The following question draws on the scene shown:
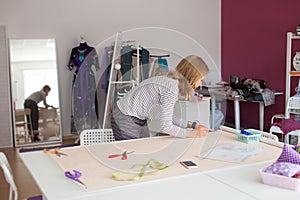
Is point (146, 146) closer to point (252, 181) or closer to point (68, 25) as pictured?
point (252, 181)

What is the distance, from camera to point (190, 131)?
2.50 meters

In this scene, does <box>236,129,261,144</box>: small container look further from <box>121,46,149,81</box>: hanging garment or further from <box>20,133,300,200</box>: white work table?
<box>121,46,149,81</box>: hanging garment

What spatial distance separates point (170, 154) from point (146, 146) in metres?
0.22

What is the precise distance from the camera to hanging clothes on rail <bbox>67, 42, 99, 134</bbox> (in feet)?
16.4

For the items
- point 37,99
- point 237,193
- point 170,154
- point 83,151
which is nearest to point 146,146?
point 170,154

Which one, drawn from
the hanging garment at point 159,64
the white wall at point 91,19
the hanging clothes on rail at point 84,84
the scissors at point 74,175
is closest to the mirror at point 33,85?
the white wall at point 91,19

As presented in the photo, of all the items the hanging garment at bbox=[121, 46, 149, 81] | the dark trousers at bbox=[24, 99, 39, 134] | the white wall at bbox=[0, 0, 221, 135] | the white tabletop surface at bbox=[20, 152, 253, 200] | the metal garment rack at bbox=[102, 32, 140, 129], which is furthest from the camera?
the dark trousers at bbox=[24, 99, 39, 134]

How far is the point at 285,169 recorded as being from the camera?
161 centimetres

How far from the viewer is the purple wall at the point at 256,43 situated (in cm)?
486

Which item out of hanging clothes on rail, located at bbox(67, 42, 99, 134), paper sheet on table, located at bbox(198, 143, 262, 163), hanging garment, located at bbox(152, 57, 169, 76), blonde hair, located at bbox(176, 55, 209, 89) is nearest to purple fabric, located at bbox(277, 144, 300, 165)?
paper sheet on table, located at bbox(198, 143, 262, 163)

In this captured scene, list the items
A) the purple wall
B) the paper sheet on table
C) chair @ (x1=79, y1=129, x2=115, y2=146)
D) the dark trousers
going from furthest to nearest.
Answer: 1. the dark trousers
2. the purple wall
3. chair @ (x1=79, y1=129, x2=115, y2=146)
4. the paper sheet on table

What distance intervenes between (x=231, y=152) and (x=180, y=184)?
566mm

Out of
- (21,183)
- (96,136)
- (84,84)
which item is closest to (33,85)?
(84,84)

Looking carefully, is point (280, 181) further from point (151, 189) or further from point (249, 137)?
point (249, 137)
